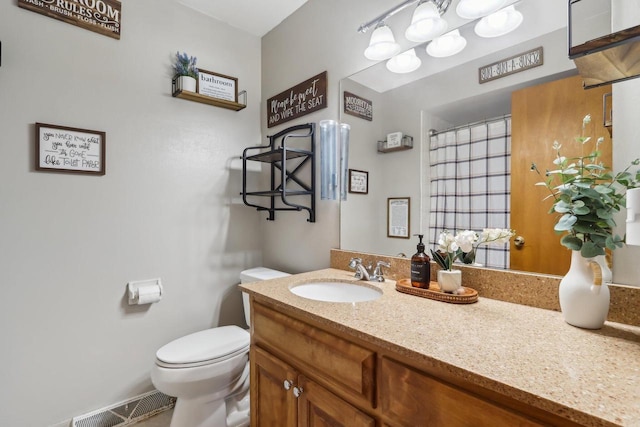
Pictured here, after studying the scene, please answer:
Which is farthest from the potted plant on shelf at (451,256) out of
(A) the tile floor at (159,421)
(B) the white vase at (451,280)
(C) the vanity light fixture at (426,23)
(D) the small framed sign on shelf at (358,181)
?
(A) the tile floor at (159,421)

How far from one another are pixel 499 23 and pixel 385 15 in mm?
536

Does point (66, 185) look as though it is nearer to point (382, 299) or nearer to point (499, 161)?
point (382, 299)

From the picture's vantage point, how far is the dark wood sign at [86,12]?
1.49 meters

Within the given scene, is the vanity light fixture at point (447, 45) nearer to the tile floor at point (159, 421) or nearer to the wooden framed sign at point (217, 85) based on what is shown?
the wooden framed sign at point (217, 85)

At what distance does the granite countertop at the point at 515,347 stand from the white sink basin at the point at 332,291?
0.24 metres

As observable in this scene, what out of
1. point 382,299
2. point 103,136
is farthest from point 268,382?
point 103,136

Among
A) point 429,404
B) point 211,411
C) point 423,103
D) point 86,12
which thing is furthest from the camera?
point 86,12

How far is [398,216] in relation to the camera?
145 cm

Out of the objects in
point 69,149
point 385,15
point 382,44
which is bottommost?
point 69,149

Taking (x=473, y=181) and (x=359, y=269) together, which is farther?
(x=359, y=269)

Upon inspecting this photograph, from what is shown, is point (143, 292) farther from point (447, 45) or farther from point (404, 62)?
point (447, 45)

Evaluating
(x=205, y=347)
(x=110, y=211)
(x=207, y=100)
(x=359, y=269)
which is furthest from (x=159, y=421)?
(x=207, y=100)

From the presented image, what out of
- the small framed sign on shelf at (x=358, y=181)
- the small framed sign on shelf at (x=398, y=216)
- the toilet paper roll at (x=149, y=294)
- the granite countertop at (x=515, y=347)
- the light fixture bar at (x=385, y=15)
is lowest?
the toilet paper roll at (x=149, y=294)

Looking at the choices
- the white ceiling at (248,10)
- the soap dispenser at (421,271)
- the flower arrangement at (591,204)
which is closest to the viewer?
the flower arrangement at (591,204)
